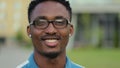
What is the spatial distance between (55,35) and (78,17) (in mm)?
50746

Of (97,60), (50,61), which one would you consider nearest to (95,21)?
(97,60)

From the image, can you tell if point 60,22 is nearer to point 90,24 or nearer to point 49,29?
point 49,29

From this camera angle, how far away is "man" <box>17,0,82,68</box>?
131 inches

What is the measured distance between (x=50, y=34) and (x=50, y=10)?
0.50 feet

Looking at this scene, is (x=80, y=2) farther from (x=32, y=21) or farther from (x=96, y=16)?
(x=32, y=21)

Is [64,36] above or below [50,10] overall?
below

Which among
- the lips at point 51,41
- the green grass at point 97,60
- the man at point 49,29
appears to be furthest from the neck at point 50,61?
the green grass at point 97,60

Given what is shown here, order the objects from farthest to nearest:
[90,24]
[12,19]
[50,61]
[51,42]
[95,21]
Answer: [12,19] → [95,21] → [90,24] → [50,61] → [51,42]

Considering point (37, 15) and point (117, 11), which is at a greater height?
point (37, 15)

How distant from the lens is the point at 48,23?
333 cm

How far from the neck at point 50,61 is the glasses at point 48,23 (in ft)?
0.61

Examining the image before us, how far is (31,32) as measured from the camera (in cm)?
340

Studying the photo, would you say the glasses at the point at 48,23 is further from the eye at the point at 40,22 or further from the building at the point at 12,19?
the building at the point at 12,19

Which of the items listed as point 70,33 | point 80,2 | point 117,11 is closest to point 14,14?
point 80,2
